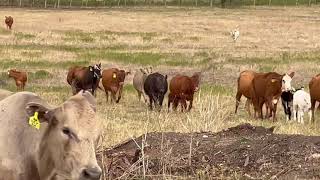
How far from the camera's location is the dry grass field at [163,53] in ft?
53.2

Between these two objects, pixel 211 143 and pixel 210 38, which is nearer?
pixel 211 143

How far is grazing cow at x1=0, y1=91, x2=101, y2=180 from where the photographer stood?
5798mm

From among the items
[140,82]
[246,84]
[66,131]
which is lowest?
[140,82]

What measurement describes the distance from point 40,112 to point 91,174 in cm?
92

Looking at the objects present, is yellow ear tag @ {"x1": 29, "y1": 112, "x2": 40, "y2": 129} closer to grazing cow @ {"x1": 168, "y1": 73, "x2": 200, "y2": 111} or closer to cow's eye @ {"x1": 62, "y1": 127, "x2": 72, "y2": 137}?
cow's eye @ {"x1": 62, "y1": 127, "x2": 72, "y2": 137}

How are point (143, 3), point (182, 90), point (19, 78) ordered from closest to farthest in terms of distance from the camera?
point (182, 90), point (19, 78), point (143, 3)

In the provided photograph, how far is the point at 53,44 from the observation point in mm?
38750

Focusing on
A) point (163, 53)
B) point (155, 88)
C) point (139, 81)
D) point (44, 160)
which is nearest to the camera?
point (44, 160)

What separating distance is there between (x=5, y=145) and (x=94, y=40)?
3518 cm

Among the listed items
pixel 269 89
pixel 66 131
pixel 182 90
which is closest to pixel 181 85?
pixel 182 90

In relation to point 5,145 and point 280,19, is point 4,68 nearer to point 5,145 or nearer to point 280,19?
point 5,145

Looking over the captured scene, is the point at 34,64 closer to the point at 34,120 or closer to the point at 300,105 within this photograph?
the point at 300,105

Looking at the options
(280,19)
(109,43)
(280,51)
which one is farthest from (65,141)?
(280,19)

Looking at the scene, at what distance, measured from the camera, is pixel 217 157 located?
9.53 metres
